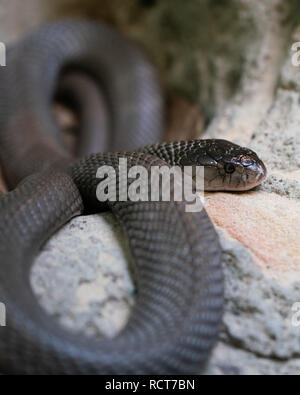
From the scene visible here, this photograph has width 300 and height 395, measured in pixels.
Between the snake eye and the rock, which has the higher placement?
the snake eye

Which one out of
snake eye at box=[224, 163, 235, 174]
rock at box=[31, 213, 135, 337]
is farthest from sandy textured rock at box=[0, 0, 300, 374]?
snake eye at box=[224, 163, 235, 174]

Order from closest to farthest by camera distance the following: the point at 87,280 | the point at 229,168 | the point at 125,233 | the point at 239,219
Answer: the point at 87,280
the point at 125,233
the point at 239,219
the point at 229,168

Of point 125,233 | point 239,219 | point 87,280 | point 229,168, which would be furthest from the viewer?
point 229,168

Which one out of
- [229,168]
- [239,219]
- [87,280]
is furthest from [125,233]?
[229,168]

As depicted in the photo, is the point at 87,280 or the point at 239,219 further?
the point at 239,219

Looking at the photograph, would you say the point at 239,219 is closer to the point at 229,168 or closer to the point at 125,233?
the point at 229,168

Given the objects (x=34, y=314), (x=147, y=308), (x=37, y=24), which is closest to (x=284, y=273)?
(x=147, y=308)

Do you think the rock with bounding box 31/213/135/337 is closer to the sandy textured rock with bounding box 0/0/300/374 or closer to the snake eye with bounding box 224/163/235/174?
the sandy textured rock with bounding box 0/0/300/374
